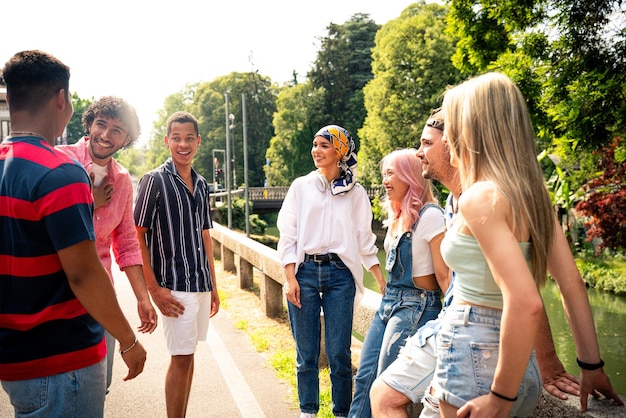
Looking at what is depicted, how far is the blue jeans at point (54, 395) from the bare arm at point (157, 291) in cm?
177

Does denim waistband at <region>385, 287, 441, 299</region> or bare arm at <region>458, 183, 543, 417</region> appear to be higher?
bare arm at <region>458, 183, 543, 417</region>

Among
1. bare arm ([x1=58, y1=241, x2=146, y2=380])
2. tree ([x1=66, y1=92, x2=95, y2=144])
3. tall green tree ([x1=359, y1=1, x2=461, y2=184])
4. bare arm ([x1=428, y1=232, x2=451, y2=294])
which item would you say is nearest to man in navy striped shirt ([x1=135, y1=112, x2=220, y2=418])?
bare arm ([x1=428, y1=232, x2=451, y2=294])

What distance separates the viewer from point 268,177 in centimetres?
6506

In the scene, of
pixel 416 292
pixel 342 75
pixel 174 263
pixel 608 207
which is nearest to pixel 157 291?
pixel 174 263

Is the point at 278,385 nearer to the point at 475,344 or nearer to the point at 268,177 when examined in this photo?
the point at 475,344

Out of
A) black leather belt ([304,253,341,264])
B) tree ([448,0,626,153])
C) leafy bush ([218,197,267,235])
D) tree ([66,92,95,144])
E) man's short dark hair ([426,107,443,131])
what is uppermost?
tree ([66,92,95,144])

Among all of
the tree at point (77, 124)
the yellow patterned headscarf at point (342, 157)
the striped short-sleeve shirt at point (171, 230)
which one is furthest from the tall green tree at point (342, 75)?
the striped short-sleeve shirt at point (171, 230)

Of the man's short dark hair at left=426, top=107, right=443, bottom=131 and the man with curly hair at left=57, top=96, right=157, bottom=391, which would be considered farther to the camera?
the man with curly hair at left=57, top=96, right=157, bottom=391

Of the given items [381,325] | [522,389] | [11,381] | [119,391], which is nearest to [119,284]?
[119,391]

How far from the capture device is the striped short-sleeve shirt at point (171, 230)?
4.03 metres

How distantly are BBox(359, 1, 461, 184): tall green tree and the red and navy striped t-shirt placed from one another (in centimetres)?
3502

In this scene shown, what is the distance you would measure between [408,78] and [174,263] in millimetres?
36093

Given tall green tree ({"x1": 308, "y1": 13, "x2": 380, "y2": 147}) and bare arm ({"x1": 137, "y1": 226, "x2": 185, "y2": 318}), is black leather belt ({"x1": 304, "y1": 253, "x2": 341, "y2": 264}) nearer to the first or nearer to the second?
bare arm ({"x1": 137, "y1": 226, "x2": 185, "y2": 318})

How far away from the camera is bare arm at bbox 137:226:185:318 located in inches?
157
